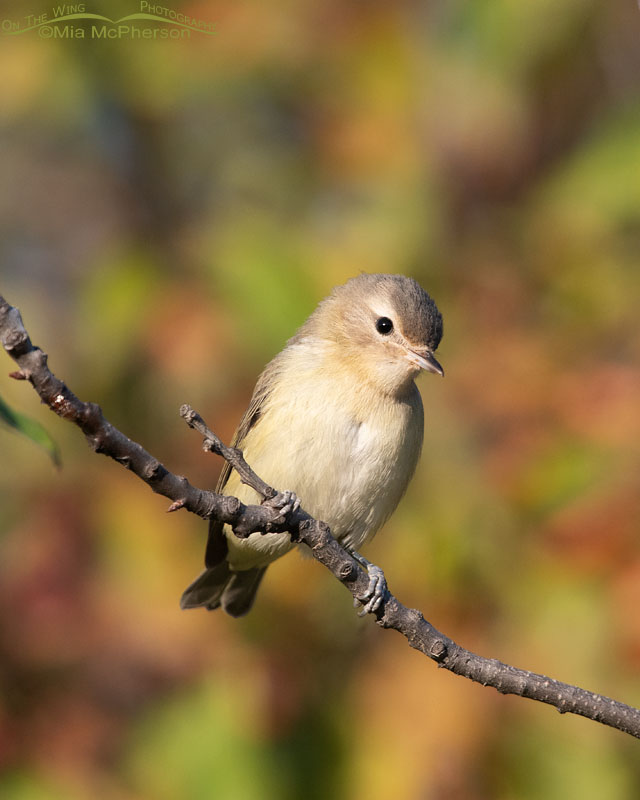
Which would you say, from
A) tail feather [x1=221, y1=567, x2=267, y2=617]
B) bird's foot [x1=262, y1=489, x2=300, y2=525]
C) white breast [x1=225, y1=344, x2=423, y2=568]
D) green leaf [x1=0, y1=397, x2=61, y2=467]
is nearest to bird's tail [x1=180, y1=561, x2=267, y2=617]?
tail feather [x1=221, y1=567, x2=267, y2=617]

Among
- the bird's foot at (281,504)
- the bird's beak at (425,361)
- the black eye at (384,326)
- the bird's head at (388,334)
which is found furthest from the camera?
the black eye at (384,326)

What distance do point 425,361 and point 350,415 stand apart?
409 millimetres

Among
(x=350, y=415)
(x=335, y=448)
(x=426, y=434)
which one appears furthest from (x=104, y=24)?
(x=426, y=434)

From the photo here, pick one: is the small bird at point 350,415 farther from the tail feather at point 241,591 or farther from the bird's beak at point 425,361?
the tail feather at point 241,591

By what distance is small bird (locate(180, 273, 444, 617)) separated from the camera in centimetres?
412

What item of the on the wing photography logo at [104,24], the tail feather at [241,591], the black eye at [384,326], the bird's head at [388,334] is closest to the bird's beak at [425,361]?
the bird's head at [388,334]

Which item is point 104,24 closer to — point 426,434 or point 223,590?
point 426,434

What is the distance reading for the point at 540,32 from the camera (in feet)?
15.4

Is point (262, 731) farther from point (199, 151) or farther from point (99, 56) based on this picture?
point (199, 151)

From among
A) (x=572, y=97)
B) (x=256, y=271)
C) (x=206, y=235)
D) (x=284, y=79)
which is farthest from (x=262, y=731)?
(x=572, y=97)

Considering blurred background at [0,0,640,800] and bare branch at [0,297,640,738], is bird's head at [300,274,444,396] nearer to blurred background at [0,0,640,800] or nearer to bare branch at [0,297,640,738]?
blurred background at [0,0,640,800]

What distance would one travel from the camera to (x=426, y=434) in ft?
15.6

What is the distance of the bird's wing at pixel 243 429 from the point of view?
454 centimetres

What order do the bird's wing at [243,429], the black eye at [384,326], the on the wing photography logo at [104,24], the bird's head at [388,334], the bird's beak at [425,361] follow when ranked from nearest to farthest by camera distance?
the bird's beak at [425,361]
the bird's head at [388,334]
the black eye at [384,326]
the bird's wing at [243,429]
the on the wing photography logo at [104,24]
